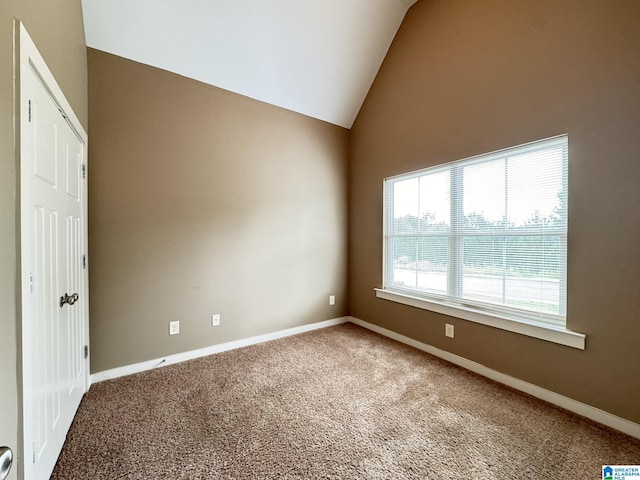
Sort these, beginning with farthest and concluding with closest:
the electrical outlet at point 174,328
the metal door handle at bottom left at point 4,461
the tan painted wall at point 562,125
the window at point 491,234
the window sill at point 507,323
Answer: the electrical outlet at point 174,328, the window at point 491,234, the window sill at point 507,323, the tan painted wall at point 562,125, the metal door handle at bottom left at point 4,461

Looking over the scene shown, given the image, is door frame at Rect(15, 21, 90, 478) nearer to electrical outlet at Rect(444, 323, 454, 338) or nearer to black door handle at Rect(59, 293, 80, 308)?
black door handle at Rect(59, 293, 80, 308)

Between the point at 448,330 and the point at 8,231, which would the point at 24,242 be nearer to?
the point at 8,231

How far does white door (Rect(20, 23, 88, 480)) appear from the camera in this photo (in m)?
1.10

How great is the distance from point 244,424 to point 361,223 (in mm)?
2639

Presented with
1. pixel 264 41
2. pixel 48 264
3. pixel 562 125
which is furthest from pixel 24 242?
pixel 562 125

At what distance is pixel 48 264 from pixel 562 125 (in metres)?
3.36

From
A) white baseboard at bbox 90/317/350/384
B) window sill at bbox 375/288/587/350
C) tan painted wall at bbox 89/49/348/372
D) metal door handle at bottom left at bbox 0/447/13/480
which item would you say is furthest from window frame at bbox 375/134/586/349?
metal door handle at bottom left at bbox 0/447/13/480

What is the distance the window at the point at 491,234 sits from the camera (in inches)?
80.1

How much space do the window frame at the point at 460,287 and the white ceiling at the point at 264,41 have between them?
4.66 ft

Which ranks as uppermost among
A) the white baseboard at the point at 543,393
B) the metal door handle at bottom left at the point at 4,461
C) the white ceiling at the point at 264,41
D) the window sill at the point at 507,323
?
the white ceiling at the point at 264,41

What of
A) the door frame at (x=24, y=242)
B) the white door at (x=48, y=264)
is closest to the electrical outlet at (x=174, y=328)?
the white door at (x=48, y=264)

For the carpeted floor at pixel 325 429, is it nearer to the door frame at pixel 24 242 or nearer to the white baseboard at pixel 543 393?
the white baseboard at pixel 543 393

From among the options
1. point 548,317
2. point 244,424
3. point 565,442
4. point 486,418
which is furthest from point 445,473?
point 548,317

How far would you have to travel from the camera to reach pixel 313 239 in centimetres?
354
